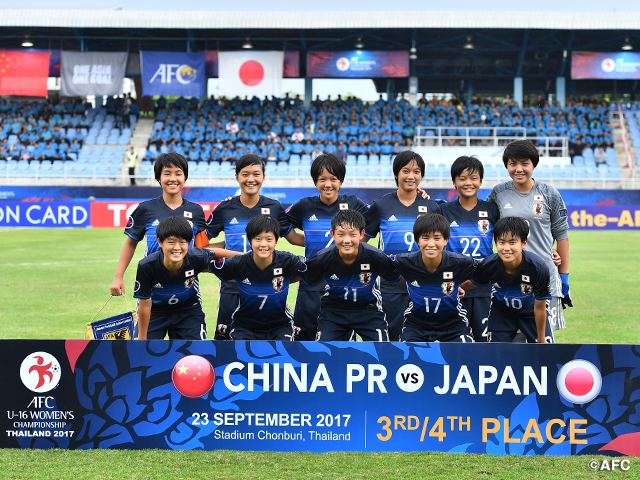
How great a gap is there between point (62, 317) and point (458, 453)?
6.41m

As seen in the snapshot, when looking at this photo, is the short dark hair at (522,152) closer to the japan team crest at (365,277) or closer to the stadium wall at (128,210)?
the japan team crest at (365,277)

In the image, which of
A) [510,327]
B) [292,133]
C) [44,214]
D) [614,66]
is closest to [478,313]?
[510,327]

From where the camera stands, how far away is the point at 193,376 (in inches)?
183

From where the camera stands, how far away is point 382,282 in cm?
630

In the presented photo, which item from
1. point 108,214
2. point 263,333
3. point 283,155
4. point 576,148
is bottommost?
point 263,333

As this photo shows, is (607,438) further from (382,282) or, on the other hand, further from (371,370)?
(382,282)

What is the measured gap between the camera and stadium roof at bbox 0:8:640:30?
35469 millimetres

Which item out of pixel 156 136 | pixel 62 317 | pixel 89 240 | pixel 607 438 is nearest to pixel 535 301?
pixel 607 438

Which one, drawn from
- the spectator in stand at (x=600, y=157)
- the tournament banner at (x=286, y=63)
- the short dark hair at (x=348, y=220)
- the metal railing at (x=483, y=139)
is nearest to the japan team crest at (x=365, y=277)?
the short dark hair at (x=348, y=220)

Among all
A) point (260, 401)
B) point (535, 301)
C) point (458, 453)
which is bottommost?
point (458, 453)

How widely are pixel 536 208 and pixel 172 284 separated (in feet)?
9.13

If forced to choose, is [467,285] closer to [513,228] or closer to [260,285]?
[513,228]

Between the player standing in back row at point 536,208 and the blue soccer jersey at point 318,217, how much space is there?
3.79 ft

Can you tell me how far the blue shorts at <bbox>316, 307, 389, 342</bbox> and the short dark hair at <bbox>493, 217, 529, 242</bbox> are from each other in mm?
1052
